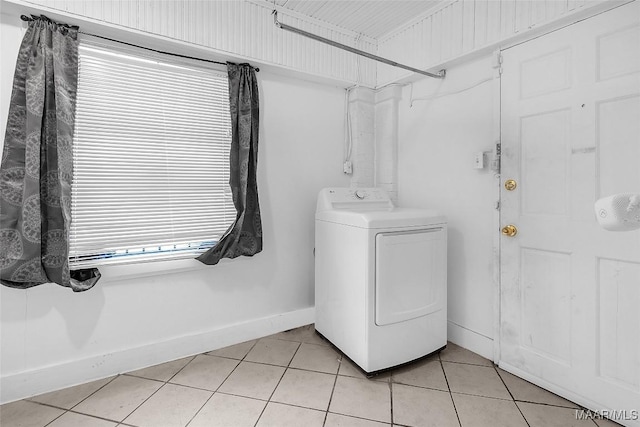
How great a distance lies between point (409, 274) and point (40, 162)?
2164mm

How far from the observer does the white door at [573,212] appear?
145cm

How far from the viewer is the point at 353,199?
242 cm

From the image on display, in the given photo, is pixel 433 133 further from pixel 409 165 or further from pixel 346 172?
pixel 346 172

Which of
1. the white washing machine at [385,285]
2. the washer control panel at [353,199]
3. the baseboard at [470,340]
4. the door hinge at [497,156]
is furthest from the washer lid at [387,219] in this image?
the baseboard at [470,340]

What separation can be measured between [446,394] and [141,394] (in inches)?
66.9

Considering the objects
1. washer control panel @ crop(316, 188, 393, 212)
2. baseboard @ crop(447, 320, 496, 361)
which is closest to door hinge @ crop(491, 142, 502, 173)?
washer control panel @ crop(316, 188, 393, 212)

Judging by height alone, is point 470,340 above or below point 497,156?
below

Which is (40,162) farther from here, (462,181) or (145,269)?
(462,181)

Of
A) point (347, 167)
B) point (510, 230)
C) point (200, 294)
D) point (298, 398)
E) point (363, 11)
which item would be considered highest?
point (363, 11)

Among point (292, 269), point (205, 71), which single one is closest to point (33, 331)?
point (292, 269)

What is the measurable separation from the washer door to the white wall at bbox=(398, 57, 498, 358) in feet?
0.93

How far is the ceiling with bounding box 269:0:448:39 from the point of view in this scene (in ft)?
7.46

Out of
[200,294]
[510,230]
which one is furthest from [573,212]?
[200,294]

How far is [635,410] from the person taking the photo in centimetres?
142
